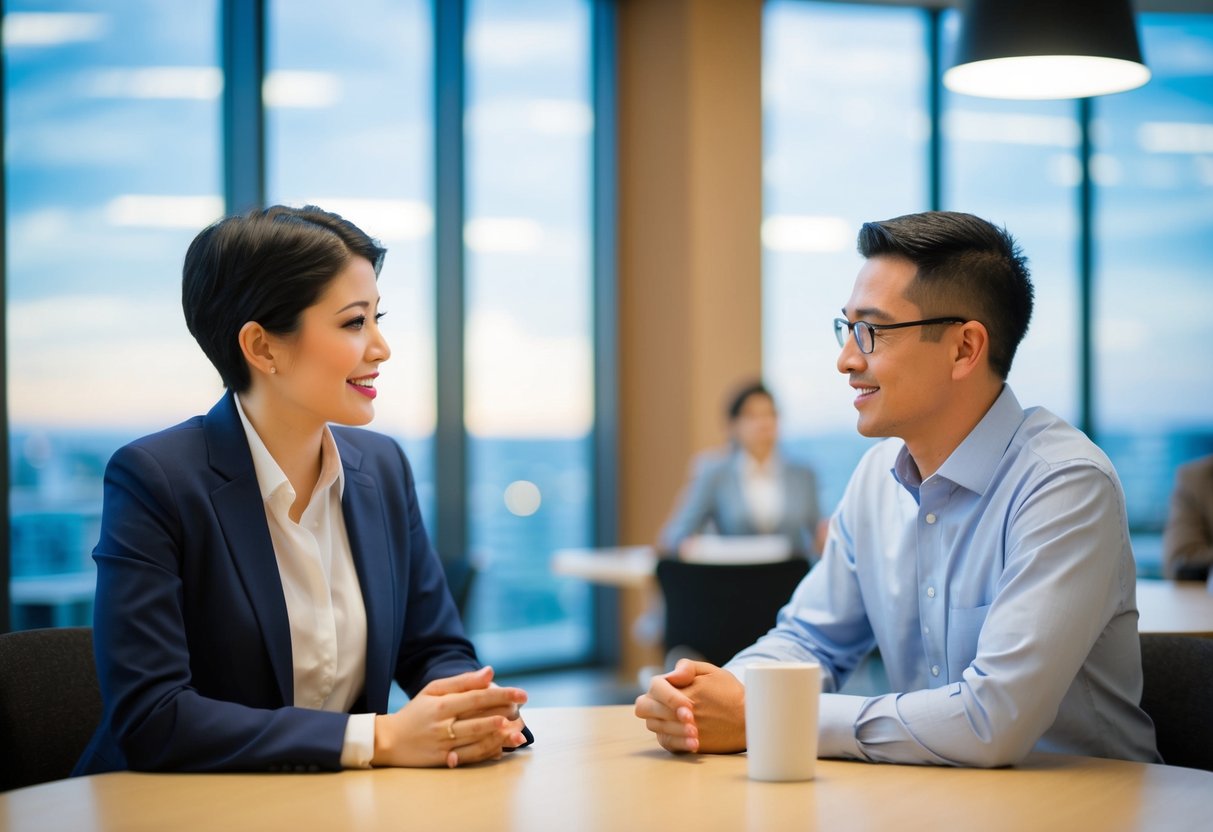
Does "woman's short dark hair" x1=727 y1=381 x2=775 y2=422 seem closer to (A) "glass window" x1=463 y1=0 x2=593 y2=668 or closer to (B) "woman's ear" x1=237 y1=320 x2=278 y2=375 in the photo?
(A) "glass window" x1=463 y1=0 x2=593 y2=668

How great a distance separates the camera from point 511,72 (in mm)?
6441

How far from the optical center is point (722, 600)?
3625mm

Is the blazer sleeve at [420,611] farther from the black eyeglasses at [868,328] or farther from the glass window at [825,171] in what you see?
the glass window at [825,171]

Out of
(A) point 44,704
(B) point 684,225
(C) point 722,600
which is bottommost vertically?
(C) point 722,600

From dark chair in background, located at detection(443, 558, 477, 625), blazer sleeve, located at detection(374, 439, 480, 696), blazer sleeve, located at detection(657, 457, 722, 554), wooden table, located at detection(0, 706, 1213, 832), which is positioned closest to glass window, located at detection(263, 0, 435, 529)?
blazer sleeve, located at detection(657, 457, 722, 554)

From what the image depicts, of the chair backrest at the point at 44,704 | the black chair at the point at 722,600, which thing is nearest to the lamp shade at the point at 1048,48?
the black chair at the point at 722,600

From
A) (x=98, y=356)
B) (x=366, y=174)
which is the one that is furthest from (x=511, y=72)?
(x=98, y=356)

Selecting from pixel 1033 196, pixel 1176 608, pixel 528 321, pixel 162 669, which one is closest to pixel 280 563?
pixel 162 669

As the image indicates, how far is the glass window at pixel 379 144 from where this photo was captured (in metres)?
5.69

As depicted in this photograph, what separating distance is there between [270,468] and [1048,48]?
6.29ft

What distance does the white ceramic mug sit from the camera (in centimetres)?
141

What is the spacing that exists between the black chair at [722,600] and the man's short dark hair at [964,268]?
1699 millimetres

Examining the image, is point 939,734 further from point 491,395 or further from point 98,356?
point 491,395

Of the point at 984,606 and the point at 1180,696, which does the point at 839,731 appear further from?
the point at 1180,696
